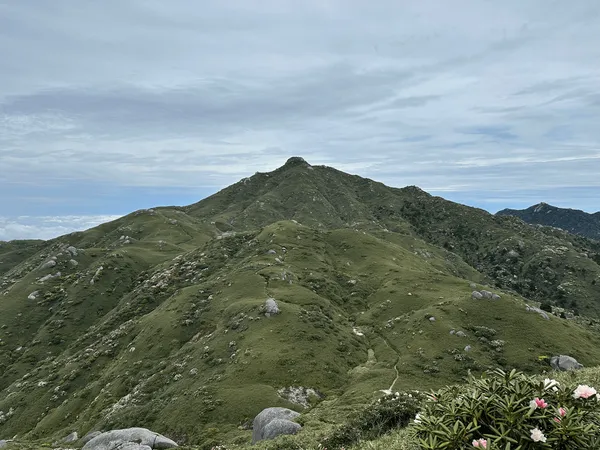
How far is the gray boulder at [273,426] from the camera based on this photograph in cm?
3506

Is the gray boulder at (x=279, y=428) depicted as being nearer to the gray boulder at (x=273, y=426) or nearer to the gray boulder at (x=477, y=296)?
the gray boulder at (x=273, y=426)

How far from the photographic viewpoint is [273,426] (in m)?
36.0

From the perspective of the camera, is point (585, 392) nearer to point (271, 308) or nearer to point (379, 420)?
point (379, 420)

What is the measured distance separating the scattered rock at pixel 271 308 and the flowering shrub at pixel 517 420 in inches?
2830

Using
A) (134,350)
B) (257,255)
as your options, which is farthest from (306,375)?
(257,255)

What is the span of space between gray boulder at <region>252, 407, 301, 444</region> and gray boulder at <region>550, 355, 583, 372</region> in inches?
1983

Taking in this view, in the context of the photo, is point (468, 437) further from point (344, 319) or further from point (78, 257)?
point (78, 257)

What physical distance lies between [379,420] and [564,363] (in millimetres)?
58816

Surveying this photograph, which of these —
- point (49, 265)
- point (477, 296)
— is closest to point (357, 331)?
point (477, 296)

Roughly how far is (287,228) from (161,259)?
60.3m

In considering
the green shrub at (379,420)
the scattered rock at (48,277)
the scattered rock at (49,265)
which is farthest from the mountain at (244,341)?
the scattered rock at (49,265)

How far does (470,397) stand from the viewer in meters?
9.96

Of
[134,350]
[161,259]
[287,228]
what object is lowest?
[134,350]

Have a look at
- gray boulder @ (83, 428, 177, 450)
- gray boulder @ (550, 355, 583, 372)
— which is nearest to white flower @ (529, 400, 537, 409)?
gray boulder @ (83, 428, 177, 450)
